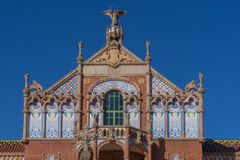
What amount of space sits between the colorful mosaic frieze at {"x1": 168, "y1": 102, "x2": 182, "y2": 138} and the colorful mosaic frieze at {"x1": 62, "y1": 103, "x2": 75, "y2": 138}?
7.31m

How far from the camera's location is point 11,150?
6094 cm

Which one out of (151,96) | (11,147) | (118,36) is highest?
(118,36)

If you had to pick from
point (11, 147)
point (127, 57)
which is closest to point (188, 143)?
point (127, 57)

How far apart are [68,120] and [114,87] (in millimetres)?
4292

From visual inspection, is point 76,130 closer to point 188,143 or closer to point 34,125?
point 34,125

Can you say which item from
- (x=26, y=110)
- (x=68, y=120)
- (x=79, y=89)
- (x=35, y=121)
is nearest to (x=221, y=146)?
(x=79, y=89)

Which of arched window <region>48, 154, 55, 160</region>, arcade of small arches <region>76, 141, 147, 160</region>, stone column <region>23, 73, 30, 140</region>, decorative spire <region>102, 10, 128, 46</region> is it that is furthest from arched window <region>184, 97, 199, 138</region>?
stone column <region>23, 73, 30, 140</region>

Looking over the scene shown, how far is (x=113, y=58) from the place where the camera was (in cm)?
6125

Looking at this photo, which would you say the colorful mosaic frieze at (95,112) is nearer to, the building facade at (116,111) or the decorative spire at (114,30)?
the building facade at (116,111)

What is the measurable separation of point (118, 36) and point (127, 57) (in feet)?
7.72

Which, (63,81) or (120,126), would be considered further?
(63,81)

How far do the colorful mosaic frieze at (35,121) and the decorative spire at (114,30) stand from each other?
25.0ft

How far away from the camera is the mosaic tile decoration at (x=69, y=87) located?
60.5 metres

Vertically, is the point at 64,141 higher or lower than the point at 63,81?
lower
